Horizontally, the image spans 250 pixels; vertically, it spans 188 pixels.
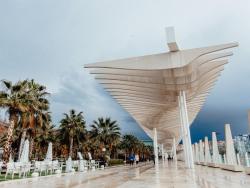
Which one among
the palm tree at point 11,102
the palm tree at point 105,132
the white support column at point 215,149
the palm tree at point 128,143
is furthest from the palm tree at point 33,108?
the palm tree at point 128,143

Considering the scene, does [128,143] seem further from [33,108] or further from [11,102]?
[11,102]

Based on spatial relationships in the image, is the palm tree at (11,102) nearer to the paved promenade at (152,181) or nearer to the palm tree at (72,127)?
the paved promenade at (152,181)

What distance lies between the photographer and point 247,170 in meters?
12.3

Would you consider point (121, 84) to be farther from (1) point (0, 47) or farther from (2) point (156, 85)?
(1) point (0, 47)

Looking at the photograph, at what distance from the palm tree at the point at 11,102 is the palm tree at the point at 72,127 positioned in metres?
15.6

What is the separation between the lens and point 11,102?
18.4 m

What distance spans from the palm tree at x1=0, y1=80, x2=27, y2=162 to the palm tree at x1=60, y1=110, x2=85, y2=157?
1557 centimetres

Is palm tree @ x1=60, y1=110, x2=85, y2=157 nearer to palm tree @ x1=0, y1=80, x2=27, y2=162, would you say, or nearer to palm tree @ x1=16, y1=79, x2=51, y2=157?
palm tree @ x1=16, y1=79, x2=51, y2=157

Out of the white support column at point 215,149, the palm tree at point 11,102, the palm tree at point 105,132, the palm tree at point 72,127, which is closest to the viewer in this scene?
the palm tree at point 11,102

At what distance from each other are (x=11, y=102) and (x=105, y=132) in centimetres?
2789

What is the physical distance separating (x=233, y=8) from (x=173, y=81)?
20.5 ft

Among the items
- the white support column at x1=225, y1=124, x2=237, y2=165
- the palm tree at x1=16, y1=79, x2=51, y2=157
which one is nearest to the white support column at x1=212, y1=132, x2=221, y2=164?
the white support column at x1=225, y1=124, x2=237, y2=165

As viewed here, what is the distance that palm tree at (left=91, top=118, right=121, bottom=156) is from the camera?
4462cm

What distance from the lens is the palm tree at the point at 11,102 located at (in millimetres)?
18250
